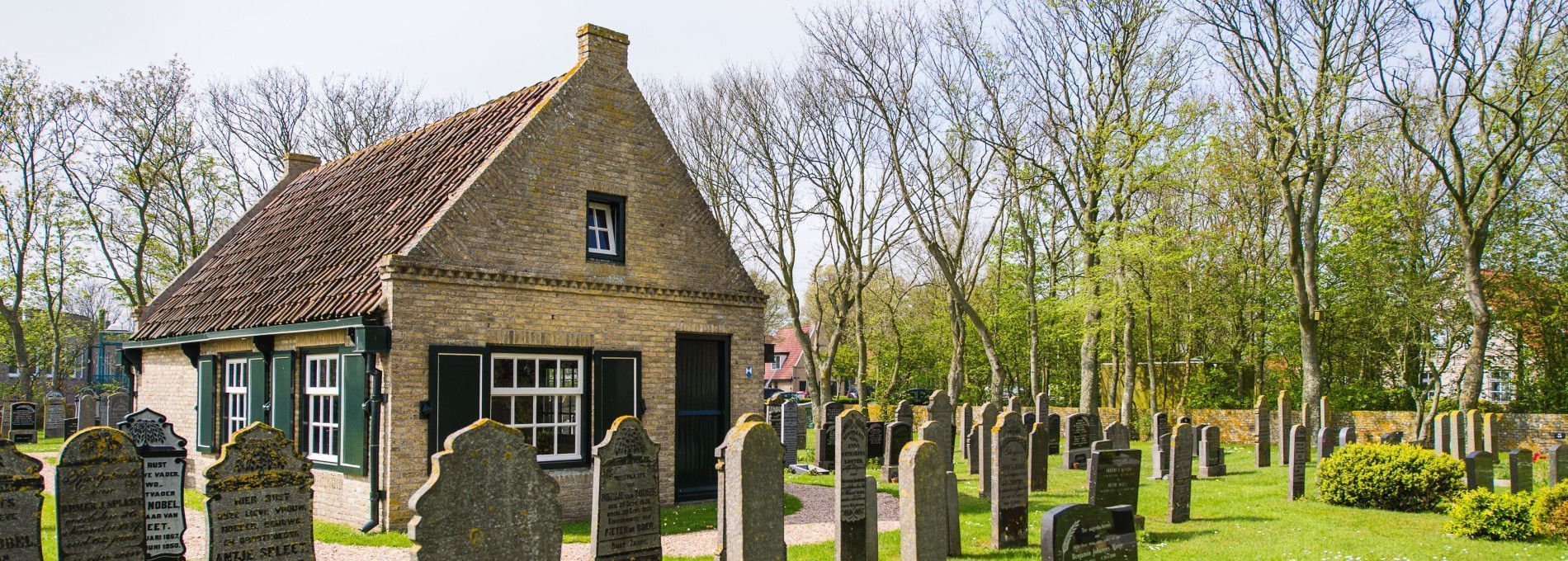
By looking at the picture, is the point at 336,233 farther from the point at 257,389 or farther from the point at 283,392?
the point at 283,392

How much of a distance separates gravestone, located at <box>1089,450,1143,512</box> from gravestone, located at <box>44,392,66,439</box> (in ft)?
106

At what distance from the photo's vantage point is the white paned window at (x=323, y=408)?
13.5 metres

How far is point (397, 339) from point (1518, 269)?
33153 millimetres

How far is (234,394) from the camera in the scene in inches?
613

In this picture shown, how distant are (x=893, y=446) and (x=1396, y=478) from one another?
828cm

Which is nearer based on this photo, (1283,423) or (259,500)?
(259,500)

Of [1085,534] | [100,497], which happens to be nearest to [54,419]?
[100,497]

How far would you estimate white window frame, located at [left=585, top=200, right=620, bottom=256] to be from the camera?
14961 millimetres

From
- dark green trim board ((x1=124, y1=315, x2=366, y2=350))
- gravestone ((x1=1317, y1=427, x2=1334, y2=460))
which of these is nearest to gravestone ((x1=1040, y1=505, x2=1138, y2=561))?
dark green trim board ((x1=124, y1=315, x2=366, y2=350))

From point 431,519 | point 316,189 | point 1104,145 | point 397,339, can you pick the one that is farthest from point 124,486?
point 1104,145

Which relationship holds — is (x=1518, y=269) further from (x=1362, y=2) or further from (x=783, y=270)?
(x=783, y=270)

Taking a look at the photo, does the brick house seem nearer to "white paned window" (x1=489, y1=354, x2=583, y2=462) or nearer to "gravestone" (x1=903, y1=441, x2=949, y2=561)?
"white paned window" (x1=489, y1=354, x2=583, y2=462)

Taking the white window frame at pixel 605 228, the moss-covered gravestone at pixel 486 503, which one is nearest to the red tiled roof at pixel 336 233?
the white window frame at pixel 605 228

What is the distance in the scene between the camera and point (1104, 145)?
28.1 m
